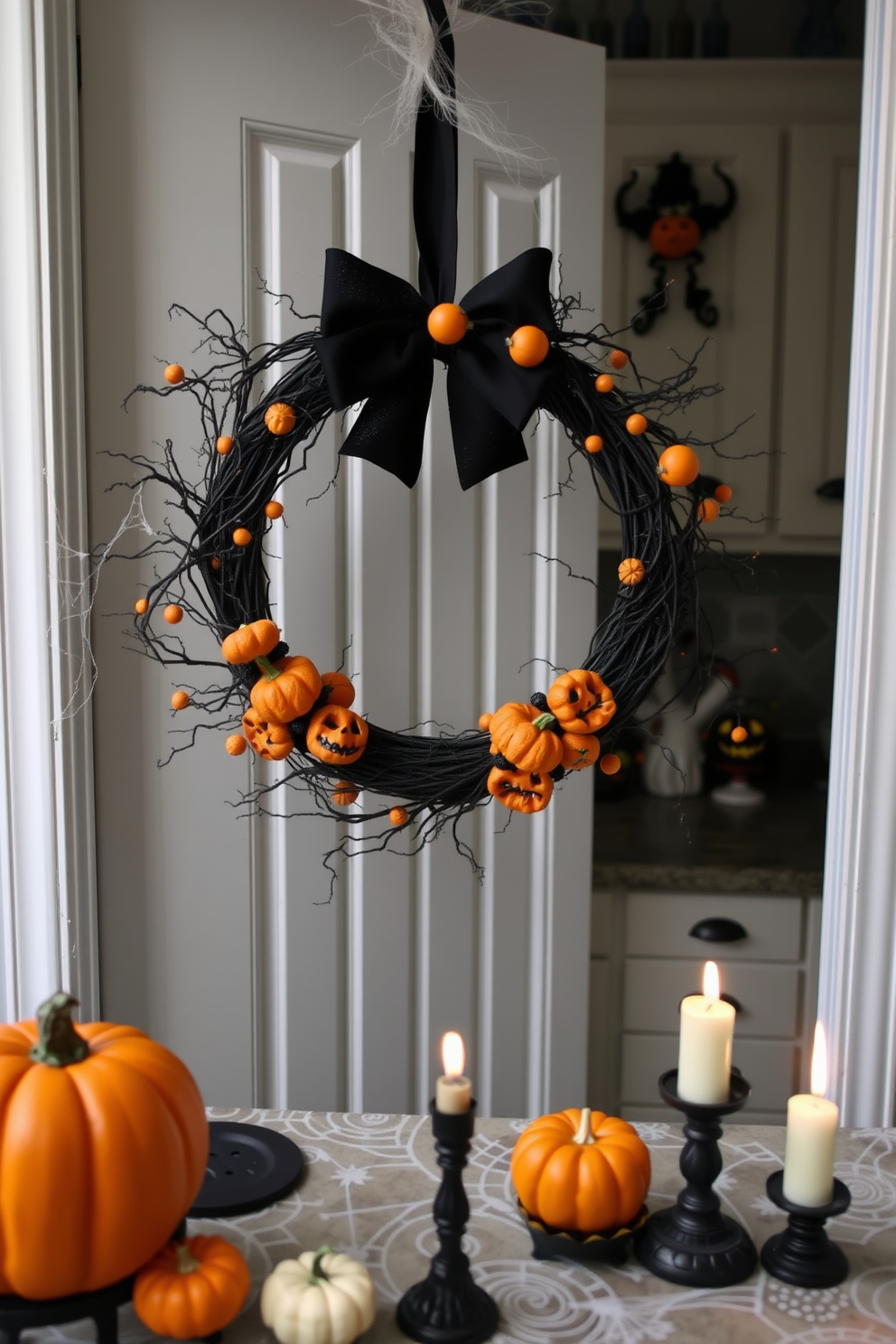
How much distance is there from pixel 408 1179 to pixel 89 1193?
1.22 feet

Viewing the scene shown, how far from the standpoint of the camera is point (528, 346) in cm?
100

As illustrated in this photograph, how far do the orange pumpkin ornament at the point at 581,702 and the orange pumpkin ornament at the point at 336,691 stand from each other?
226mm

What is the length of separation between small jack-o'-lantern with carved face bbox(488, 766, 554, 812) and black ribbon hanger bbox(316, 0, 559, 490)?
0.31 metres

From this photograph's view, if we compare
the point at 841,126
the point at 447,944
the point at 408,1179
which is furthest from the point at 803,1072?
the point at 841,126

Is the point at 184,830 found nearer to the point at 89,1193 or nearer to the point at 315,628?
the point at 315,628

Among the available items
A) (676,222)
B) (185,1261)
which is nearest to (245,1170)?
(185,1261)

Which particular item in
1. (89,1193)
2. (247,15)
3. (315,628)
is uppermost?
(247,15)

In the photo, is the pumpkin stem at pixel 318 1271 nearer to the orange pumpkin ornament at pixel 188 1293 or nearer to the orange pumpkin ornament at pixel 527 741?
the orange pumpkin ornament at pixel 188 1293

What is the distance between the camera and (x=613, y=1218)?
88cm

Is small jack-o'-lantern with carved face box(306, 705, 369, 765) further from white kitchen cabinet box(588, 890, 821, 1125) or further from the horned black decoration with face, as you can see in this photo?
the horned black decoration with face

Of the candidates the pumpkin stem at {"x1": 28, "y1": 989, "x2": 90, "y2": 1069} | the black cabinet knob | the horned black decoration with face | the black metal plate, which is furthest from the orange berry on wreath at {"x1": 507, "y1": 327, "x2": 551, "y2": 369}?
the black cabinet knob

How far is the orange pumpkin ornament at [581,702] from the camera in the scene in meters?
1.02

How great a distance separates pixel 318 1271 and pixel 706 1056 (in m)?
0.34

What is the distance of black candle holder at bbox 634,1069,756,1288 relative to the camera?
0.87 metres
